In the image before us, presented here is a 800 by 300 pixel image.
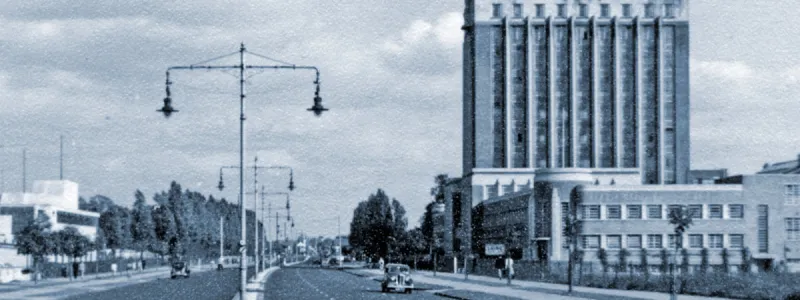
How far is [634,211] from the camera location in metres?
132

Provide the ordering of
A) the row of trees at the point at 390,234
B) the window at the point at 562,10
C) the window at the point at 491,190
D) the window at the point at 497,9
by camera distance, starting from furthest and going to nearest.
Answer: the window at the point at 562,10 < the window at the point at 497,9 < the window at the point at 491,190 < the row of trees at the point at 390,234

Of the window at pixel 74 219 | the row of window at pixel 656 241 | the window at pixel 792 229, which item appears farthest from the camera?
the window at pixel 74 219

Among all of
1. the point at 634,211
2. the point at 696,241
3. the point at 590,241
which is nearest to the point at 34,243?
the point at 590,241

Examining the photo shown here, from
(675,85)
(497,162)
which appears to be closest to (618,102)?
(675,85)

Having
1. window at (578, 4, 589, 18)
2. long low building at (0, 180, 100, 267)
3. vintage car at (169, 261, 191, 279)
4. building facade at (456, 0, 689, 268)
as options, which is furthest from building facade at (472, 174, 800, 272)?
window at (578, 4, 589, 18)

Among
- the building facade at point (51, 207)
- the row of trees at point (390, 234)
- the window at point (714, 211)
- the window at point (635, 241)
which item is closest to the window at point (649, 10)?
the row of trees at point (390, 234)

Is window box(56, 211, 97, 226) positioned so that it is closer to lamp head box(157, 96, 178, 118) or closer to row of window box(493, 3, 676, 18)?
row of window box(493, 3, 676, 18)

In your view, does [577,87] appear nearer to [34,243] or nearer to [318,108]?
[34,243]

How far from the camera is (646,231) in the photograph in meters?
132

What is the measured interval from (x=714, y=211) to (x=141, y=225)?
3540 inches

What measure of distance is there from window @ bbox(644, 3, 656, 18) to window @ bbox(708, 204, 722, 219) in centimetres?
6981

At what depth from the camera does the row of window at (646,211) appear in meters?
131

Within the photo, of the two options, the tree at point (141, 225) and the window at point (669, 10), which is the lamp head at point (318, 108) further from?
the window at point (669, 10)

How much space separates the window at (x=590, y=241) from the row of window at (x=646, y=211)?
1.97 meters
